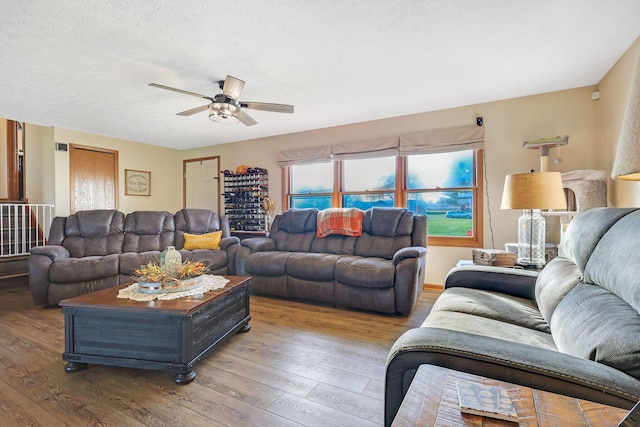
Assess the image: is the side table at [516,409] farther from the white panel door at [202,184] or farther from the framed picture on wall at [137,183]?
the framed picture on wall at [137,183]

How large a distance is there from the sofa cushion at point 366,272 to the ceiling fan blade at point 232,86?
2.00 metres

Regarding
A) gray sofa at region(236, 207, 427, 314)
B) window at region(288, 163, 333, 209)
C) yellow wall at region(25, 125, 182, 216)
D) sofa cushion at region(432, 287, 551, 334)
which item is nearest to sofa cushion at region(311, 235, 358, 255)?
gray sofa at region(236, 207, 427, 314)

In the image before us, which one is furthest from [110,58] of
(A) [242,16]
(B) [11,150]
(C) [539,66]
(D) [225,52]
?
(B) [11,150]

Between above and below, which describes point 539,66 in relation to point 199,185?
above

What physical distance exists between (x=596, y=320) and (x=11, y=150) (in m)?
7.69

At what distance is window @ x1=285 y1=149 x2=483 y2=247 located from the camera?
151 inches

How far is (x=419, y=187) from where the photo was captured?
4148mm

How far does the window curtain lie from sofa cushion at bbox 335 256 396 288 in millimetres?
1786

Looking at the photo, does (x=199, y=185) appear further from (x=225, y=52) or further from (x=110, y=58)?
(x=225, y=52)

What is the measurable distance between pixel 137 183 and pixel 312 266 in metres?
4.30

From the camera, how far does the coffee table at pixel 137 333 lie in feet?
6.05

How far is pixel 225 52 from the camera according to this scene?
243 cm

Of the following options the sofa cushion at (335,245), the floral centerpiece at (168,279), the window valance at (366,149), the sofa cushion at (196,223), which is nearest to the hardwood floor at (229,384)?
the floral centerpiece at (168,279)

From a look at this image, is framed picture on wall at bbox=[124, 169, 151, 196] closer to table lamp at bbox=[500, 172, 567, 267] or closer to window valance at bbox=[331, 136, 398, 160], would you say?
window valance at bbox=[331, 136, 398, 160]
